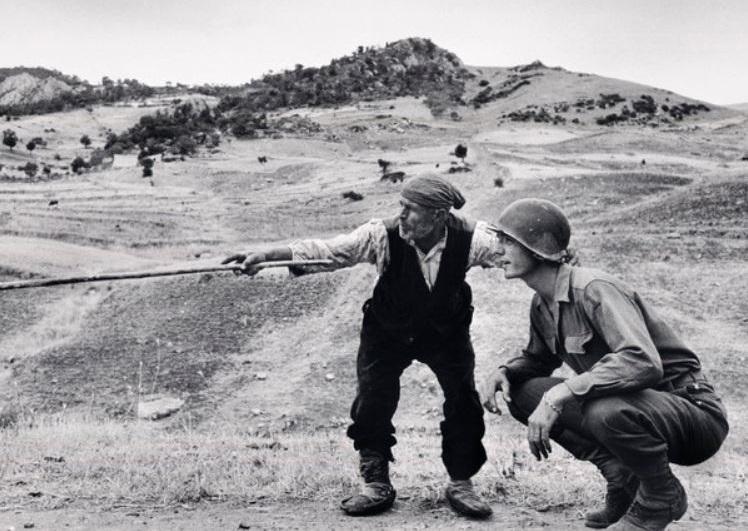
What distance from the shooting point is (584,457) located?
3686mm

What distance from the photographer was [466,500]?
430 centimetres

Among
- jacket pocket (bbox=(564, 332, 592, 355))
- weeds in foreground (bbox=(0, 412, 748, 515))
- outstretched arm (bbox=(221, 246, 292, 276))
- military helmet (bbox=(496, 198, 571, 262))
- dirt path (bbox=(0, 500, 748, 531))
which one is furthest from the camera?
weeds in foreground (bbox=(0, 412, 748, 515))

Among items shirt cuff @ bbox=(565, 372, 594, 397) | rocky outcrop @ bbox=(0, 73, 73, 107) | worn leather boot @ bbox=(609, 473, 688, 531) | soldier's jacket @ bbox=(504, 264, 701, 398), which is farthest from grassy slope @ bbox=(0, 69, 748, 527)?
rocky outcrop @ bbox=(0, 73, 73, 107)

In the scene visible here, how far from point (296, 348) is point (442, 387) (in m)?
9.10

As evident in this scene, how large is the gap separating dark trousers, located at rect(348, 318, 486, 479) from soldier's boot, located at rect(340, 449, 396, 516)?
0.21 ft

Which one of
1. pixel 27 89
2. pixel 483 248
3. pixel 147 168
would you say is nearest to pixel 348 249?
pixel 483 248

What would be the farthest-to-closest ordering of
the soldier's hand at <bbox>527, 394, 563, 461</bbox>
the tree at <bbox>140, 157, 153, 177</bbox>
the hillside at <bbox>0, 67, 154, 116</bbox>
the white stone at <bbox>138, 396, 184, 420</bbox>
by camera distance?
the hillside at <bbox>0, 67, 154, 116</bbox> < the tree at <bbox>140, 157, 153, 177</bbox> < the white stone at <bbox>138, 396, 184, 420</bbox> < the soldier's hand at <bbox>527, 394, 563, 461</bbox>

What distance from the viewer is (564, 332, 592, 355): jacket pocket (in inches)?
141

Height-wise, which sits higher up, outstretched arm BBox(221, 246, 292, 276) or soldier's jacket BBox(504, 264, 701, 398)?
outstretched arm BBox(221, 246, 292, 276)

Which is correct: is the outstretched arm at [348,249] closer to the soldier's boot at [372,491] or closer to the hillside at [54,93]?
the soldier's boot at [372,491]

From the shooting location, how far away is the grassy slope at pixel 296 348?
4863 mm

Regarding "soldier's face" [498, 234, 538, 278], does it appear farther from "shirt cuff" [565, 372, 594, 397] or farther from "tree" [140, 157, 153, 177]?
"tree" [140, 157, 153, 177]

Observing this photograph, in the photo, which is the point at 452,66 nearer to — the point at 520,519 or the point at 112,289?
the point at 112,289

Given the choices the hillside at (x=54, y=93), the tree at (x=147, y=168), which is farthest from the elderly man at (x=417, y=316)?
the hillside at (x=54, y=93)
